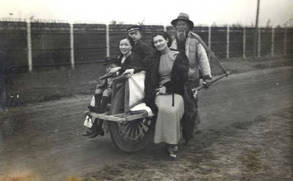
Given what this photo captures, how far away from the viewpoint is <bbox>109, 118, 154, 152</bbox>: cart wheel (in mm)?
4695

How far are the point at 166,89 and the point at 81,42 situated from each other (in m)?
6.15

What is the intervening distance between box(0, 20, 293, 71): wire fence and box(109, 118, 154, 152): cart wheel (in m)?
3.13

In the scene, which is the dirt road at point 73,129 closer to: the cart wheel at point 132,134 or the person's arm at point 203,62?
the cart wheel at point 132,134

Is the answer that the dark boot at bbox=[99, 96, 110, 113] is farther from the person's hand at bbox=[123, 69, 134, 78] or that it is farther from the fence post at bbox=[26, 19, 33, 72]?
the fence post at bbox=[26, 19, 33, 72]

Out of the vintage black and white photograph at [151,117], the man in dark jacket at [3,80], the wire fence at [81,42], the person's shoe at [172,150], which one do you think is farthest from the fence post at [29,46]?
the person's shoe at [172,150]

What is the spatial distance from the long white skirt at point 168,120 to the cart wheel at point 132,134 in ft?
0.91

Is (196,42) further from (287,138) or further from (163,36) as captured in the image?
(287,138)

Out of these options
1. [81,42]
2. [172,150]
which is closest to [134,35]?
[172,150]

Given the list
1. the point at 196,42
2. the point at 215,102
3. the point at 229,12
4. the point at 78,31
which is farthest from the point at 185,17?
the point at 78,31

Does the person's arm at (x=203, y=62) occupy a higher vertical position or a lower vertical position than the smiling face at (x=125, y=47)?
lower

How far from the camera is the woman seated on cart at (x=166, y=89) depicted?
15.3ft

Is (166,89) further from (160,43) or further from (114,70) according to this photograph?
(114,70)

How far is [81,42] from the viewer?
10.5m

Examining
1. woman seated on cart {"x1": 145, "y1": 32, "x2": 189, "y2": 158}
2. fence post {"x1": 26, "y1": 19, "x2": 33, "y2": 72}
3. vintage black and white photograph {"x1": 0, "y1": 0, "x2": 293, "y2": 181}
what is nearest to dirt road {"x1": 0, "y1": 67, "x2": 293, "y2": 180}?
vintage black and white photograph {"x1": 0, "y1": 0, "x2": 293, "y2": 181}
